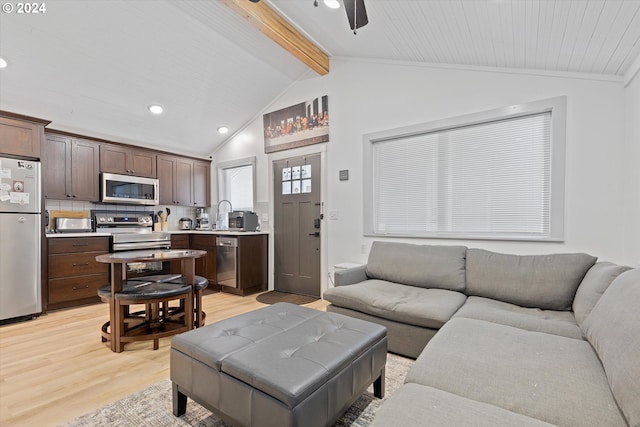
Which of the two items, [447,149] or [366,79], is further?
[366,79]

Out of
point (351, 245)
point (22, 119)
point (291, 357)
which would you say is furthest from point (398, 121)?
point (22, 119)

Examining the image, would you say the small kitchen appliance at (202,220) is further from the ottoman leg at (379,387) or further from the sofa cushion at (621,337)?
the sofa cushion at (621,337)

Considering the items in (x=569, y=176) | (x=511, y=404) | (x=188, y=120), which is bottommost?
(x=511, y=404)

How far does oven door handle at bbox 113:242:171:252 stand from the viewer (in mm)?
3901

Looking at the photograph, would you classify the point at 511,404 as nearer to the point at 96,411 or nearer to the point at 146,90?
the point at 96,411

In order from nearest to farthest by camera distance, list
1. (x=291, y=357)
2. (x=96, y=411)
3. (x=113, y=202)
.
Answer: (x=291, y=357), (x=96, y=411), (x=113, y=202)

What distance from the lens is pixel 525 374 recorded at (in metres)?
1.21

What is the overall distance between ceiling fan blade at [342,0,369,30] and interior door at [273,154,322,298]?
229 cm

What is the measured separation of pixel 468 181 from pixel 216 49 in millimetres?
3304

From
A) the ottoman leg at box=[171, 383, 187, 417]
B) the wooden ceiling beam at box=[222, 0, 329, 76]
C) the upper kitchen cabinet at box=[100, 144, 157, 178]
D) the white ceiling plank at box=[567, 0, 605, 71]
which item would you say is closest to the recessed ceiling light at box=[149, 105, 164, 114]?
the upper kitchen cabinet at box=[100, 144, 157, 178]

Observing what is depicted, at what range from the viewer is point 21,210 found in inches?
123

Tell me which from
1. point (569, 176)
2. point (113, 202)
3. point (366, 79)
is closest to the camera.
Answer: point (569, 176)

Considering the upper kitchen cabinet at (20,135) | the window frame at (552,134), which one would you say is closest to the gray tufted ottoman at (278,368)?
the window frame at (552,134)

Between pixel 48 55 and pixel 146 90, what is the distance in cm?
96
